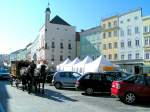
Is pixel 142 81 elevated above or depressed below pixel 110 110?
above

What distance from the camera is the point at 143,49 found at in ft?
216

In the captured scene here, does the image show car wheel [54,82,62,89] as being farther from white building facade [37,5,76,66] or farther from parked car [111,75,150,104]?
white building facade [37,5,76,66]

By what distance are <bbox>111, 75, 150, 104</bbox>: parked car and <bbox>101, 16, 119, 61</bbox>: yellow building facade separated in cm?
5806

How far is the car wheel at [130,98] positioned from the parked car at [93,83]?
532 centimetres

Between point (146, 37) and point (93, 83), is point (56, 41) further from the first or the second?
point (93, 83)

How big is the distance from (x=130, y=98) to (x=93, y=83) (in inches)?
224

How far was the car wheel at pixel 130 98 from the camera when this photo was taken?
1655 centimetres

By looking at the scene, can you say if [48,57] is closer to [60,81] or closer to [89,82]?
[60,81]

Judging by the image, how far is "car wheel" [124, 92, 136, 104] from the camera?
16547 millimetres

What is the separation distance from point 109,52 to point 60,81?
49.5 metres

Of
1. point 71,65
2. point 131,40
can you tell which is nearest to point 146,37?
point 131,40

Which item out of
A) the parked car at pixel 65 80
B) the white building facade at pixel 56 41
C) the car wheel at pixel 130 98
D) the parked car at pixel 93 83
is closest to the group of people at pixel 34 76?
the parked car at pixel 93 83

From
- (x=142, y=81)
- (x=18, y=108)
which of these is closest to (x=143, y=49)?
(x=142, y=81)

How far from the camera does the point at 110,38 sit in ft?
253
